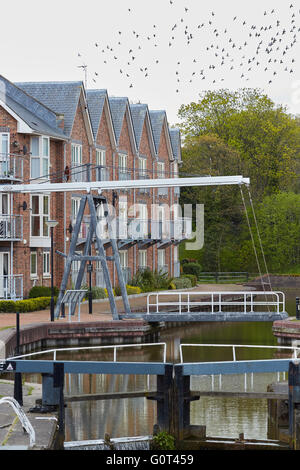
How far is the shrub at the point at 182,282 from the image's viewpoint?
58816 mm

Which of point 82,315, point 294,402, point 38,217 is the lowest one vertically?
point 294,402

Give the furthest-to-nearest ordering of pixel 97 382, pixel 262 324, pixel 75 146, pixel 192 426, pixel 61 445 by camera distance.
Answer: pixel 75 146, pixel 262 324, pixel 97 382, pixel 192 426, pixel 61 445

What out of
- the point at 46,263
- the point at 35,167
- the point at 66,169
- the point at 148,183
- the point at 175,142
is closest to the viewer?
the point at 148,183

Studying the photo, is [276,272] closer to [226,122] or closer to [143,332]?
[226,122]

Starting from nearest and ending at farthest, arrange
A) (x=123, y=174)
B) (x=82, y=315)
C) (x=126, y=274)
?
(x=82, y=315) → (x=126, y=274) → (x=123, y=174)

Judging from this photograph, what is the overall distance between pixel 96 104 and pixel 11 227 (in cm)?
1244

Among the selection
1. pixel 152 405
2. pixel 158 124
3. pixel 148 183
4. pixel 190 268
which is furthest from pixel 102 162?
pixel 152 405

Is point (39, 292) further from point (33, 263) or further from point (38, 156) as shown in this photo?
point (38, 156)

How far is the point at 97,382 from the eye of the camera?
26969 millimetres

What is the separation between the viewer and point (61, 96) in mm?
48500

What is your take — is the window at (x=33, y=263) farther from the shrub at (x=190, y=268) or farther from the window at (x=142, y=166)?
the shrub at (x=190, y=268)

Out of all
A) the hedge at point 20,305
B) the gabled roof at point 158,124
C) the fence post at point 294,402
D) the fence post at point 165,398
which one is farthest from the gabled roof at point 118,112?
the fence post at point 294,402
